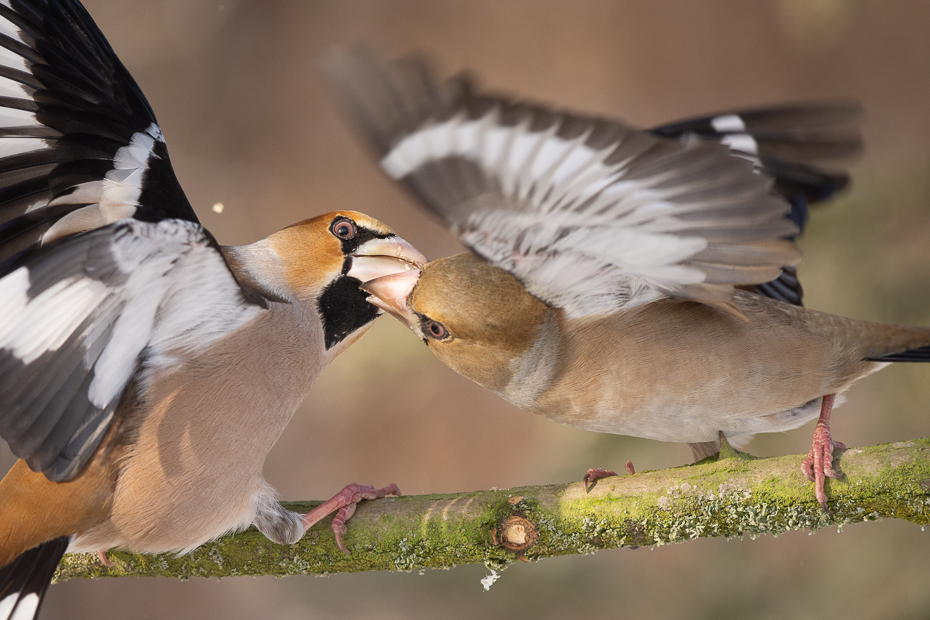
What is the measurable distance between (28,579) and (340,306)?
769 mm

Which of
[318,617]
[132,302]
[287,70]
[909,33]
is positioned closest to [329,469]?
[318,617]

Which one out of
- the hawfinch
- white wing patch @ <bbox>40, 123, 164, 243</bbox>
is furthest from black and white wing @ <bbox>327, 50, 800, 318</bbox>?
white wing patch @ <bbox>40, 123, 164, 243</bbox>

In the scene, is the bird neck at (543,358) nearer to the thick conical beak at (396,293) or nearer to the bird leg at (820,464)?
the thick conical beak at (396,293)

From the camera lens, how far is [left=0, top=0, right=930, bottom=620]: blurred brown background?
265cm

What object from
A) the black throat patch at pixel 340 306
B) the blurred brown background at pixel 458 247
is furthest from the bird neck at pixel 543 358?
the blurred brown background at pixel 458 247

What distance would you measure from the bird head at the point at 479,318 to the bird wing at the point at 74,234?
0.38 meters

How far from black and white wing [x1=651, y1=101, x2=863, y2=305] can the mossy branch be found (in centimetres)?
56

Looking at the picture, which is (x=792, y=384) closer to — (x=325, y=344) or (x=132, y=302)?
(x=325, y=344)

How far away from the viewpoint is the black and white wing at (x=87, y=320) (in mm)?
1199

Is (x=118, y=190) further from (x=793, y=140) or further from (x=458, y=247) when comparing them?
(x=458, y=247)

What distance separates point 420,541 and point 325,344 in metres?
0.46

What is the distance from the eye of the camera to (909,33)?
358cm

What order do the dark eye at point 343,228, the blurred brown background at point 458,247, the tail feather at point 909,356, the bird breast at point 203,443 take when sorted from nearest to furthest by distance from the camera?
the bird breast at point 203,443
the tail feather at point 909,356
the dark eye at point 343,228
the blurred brown background at point 458,247

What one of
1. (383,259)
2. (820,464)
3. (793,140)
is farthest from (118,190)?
(793,140)
